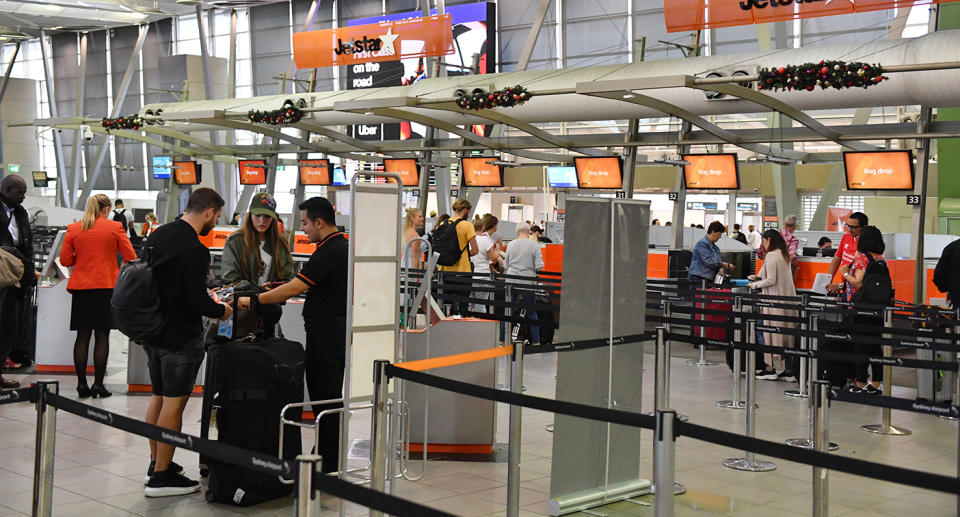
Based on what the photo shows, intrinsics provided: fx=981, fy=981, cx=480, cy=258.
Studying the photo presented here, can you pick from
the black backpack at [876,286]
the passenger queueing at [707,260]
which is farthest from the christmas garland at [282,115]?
the black backpack at [876,286]

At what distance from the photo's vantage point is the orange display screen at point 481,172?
17.5 meters

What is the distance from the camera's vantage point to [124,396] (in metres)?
8.37

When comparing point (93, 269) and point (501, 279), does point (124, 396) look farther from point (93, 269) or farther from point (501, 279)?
point (501, 279)

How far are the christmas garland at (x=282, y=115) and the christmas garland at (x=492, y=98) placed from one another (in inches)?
152

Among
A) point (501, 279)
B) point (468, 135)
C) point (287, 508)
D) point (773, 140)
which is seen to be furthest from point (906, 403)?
point (468, 135)

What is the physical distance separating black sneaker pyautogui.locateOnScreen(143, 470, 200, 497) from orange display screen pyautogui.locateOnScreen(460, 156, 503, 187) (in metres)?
12.2

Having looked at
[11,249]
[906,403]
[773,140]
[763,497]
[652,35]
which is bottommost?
[763,497]

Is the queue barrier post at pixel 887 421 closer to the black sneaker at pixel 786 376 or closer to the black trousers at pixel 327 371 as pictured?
the black sneaker at pixel 786 376

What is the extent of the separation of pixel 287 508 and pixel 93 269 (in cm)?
384

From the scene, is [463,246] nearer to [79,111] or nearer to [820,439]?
[820,439]

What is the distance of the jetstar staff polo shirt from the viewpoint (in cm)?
553

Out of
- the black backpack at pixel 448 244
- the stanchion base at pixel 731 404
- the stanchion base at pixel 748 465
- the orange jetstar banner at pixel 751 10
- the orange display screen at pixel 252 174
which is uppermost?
the orange jetstar banner at pixel 751 10

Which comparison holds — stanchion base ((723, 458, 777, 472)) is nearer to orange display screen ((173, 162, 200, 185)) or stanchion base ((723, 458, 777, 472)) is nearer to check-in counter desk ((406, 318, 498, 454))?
check-in counter desk ((406, 318, 498, 454))

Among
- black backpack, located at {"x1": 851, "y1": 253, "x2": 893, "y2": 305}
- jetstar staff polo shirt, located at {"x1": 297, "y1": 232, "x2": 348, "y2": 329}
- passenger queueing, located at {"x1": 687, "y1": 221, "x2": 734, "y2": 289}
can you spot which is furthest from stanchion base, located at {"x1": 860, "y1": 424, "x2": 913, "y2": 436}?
jetstar staff polo shirt, located at {"x1": 297, "y1": 232, "x2": 348, "y2": 329}
